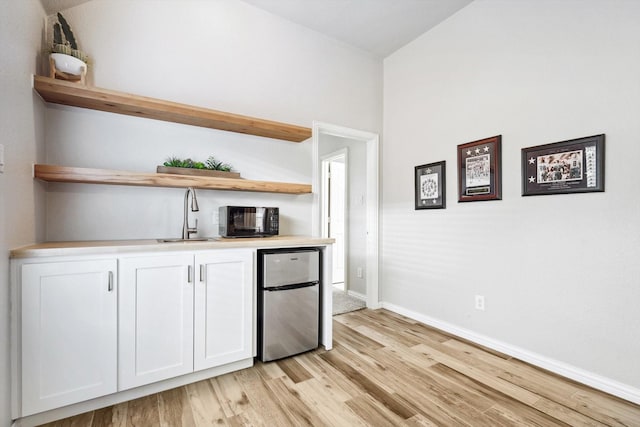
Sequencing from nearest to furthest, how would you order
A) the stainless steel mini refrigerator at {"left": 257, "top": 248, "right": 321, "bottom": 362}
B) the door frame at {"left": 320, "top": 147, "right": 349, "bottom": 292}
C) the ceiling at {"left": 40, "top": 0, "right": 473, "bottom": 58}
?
the stainless steel mini refrigerator at {"left": 257, "top": 248, "right": 321, "bottom": 362} → the ceiling at {"left": 40, "top": 0, "right": 473, "bottom": 58} → the door frame at {"left": 320, "top": 147, "right": 349, "bottom": 292}

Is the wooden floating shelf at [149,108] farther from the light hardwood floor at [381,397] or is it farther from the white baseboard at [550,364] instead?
the white baseboard at [550,364]

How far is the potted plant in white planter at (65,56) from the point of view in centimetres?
182

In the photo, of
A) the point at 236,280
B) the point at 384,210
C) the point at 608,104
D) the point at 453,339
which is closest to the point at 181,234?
→ the point at 236,280

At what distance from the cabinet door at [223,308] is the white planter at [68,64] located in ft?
4.65

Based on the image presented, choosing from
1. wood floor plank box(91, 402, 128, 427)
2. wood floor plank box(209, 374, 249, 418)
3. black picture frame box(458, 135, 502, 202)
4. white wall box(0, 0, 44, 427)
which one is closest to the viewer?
white wall box(0, 0, 44, 427)

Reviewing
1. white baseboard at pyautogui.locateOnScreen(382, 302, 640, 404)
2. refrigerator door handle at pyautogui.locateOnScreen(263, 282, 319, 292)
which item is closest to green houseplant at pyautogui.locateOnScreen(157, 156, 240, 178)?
refrigerator door handle at pyautogui.locateOnScreen(263, 282, 319, 292)

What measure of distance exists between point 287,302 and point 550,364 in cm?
191

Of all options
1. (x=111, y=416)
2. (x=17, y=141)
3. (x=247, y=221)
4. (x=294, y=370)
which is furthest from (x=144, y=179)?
(x=294, y=370)

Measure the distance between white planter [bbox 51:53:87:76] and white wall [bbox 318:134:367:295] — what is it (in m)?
2.57

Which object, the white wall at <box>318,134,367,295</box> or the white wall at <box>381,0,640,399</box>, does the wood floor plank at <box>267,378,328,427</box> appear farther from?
the white wall at <box>318,134,367,295</box>

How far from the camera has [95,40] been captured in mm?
2064

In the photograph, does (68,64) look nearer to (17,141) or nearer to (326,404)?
(17,141)

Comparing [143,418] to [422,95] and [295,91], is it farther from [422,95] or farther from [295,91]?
[422,95]

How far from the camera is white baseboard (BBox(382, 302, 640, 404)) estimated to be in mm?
1753
